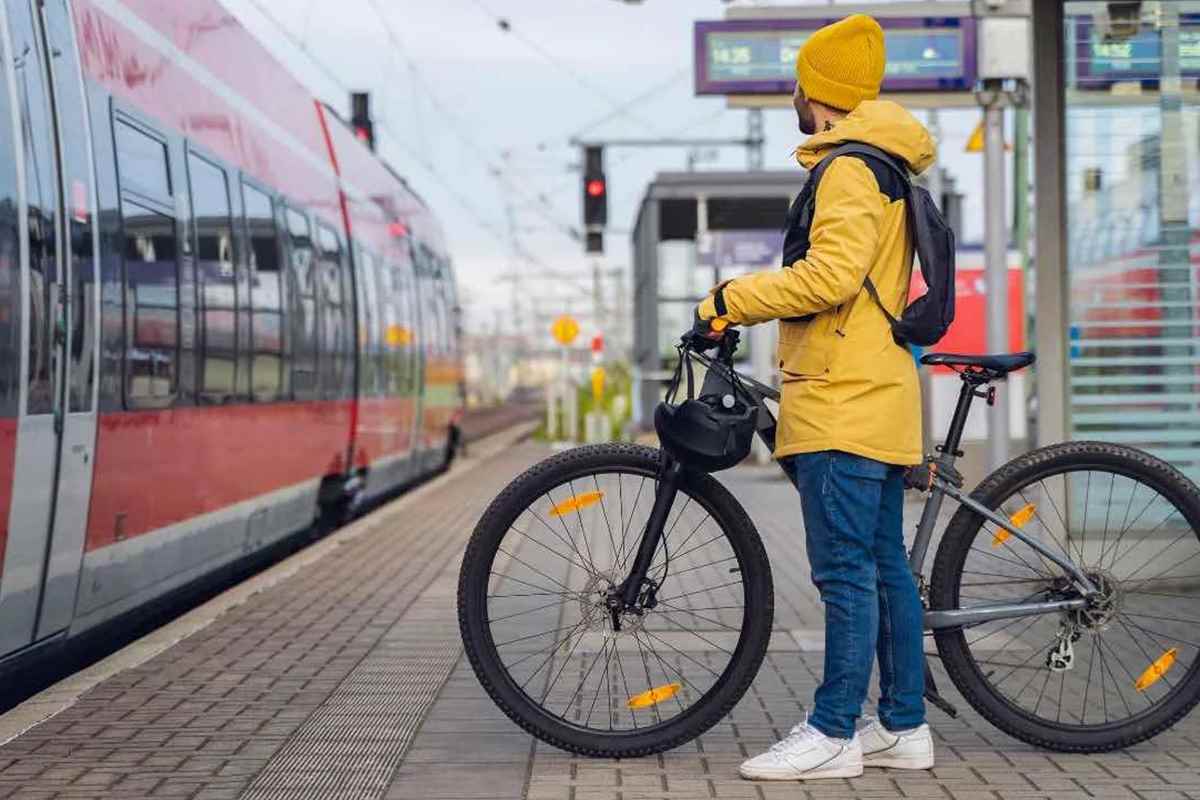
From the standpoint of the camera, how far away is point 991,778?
4852 mm

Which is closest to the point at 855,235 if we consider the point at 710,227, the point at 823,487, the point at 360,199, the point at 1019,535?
the point at 823,487

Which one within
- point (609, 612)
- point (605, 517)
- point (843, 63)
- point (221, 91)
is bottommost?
point (609, 612)

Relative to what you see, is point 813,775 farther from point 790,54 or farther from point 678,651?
point 790,54

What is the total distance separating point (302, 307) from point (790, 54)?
3.72 m

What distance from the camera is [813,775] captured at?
4.84 m

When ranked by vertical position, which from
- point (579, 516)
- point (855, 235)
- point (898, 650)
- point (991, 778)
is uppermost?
point (855, 235)

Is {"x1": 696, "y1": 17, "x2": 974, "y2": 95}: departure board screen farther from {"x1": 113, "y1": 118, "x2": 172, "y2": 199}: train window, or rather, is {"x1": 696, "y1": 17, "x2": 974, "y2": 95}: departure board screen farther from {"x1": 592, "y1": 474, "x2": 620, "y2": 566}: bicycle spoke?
{"x1": 592, "y1": 474, "x2": 620, "y2": 566}: bicycle spoke

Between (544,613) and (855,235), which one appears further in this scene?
(544,613)

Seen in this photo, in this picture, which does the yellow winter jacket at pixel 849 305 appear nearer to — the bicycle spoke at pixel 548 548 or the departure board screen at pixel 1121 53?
the bicycle spoke at pixel 548 548

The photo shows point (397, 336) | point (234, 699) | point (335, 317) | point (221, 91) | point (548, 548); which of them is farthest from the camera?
point (397, 336)

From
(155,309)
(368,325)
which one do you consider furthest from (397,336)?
(155,309)

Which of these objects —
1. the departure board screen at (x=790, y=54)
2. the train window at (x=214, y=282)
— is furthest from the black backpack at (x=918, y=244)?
the departure board screen at (x=790, y=54)

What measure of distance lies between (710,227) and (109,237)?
108 ft

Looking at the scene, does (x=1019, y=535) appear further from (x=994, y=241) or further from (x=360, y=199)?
(x=360, y=199)
